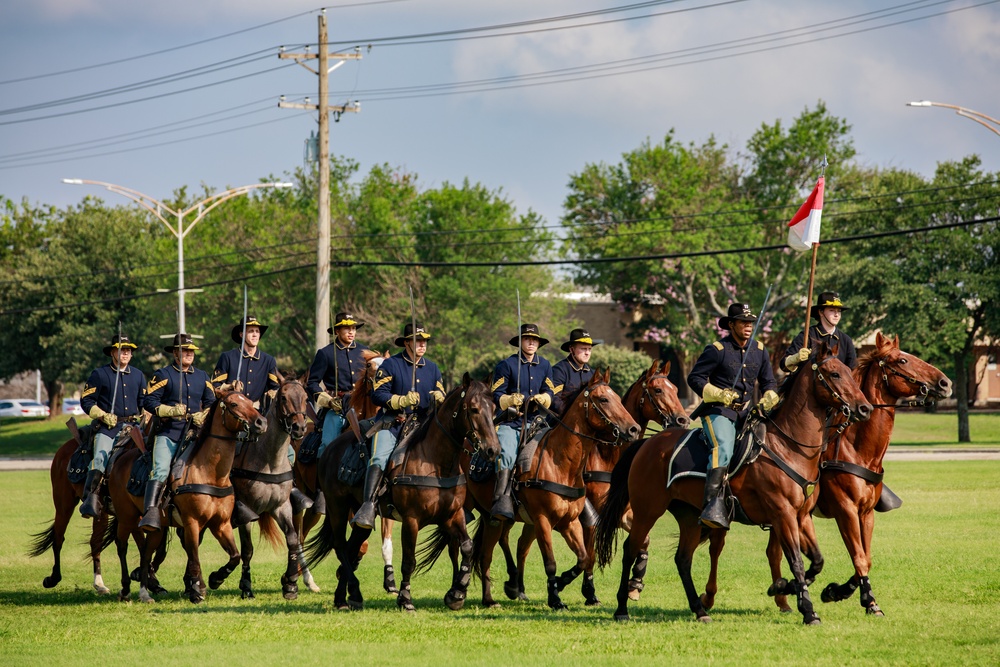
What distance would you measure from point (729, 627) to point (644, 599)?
2350 mm

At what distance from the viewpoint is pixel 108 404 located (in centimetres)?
1642

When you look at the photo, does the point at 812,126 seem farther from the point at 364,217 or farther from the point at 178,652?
the point at 178,652

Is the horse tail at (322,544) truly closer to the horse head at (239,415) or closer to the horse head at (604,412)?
the horse head at (239,415)

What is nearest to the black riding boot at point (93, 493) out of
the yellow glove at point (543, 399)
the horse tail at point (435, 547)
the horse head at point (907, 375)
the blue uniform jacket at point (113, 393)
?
the blue uniform jacket at point (113, 393)

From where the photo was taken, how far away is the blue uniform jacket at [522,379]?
49.4ft

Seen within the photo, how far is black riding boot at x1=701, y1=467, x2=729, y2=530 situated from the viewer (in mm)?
12359

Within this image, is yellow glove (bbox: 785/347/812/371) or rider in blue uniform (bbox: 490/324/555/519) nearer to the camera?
yellow glove (bbox: 785/347/812/371)

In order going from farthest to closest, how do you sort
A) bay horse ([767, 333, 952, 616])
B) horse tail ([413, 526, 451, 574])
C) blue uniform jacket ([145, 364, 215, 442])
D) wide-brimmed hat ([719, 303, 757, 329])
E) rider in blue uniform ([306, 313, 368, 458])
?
rider in blue uniform ([306, 313, 368, 458]) < blue uniform jacket ([145, 364, 215, 442]) < horse tail ([413, 526, 451, 574]) < wide-brimmed hat ([719, 303, 757, 329]) < bay horse ([767, 333, 952, 616])

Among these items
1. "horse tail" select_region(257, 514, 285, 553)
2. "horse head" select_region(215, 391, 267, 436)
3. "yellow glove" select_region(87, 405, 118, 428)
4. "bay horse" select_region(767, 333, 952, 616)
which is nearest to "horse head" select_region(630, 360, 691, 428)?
"bay horse" select_region(767, 333, 952, 616)

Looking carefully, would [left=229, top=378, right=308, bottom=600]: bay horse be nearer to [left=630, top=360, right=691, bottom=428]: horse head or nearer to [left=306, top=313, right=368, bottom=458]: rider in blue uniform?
[left=306, top=313, right=368, bottom=458]: rider in blue uniform

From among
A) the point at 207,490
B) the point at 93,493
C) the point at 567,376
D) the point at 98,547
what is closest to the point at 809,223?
the point at 567,376

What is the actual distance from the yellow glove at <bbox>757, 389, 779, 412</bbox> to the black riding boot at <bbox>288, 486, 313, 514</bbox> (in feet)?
19.8

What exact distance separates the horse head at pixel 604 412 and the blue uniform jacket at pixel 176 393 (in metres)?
4.80

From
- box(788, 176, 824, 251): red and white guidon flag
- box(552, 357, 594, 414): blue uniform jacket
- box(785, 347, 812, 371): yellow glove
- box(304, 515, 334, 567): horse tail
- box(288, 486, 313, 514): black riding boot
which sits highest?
box(788, 176, 824, 251): red and white guidon flag
